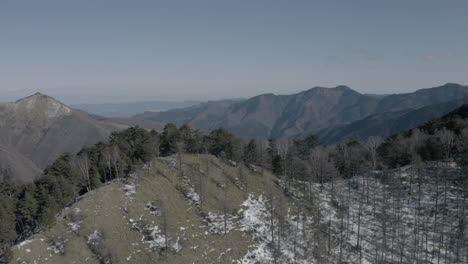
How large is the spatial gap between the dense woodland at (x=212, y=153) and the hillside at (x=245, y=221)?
1.97 meters

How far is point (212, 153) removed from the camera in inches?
3839

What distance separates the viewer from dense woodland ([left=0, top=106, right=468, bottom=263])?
2346 inches

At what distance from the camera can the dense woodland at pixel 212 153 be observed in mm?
59594

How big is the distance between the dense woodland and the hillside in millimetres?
1967

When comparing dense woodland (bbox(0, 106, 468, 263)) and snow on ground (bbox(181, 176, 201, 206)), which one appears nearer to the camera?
dense woodland (bbox(0, 106, 468, 263))

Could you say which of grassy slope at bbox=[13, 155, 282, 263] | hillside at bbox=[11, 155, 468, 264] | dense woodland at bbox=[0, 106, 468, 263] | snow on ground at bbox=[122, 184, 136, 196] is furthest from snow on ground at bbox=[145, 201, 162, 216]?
dense woodland at bbox=[0, 106, 468, 263]

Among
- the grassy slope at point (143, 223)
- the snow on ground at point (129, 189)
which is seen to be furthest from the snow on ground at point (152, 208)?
the snow on ground at point (129, 189)

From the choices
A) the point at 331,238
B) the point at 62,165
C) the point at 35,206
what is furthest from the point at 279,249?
the point at 62,165

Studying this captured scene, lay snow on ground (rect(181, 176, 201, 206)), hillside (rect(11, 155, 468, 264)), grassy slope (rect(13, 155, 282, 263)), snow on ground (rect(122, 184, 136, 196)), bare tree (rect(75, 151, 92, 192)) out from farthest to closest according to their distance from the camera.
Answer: bare tree (rect(75, 151, 92, 192)), snow on ground (rect(181, 176, 201, 206)), snow on ground (rect(122, 184, 136, 196)), hillside (rect(11, 155, 468, 264)), grassy slope (rect(13, 155, 282, 263))

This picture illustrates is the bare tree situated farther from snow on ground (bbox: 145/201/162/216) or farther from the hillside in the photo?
snow on ground (bbox: 145/201/162/216)

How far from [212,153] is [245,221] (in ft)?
117

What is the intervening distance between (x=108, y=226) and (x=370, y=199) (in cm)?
6381

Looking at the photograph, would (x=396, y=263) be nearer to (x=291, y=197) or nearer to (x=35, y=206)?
(x=291, y=197)

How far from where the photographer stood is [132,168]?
3024 inches
